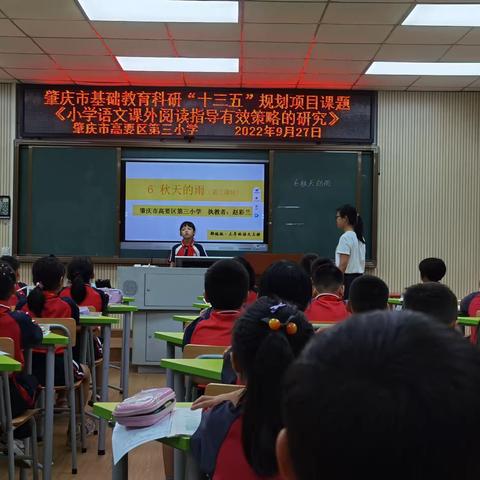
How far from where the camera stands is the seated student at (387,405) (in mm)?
438

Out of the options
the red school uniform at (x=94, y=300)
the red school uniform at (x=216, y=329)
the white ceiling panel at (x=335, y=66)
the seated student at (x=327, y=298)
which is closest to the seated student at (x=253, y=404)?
the red school uniform at (x=216, y=329)

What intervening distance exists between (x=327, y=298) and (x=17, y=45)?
395cm

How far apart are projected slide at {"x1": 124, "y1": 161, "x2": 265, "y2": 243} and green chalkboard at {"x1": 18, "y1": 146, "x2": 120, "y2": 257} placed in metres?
0.23

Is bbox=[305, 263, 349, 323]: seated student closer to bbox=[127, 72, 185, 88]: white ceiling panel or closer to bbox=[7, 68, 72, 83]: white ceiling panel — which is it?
bbox=[127, 72, 185, 88]: white ceiling panel

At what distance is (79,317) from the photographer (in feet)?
11.8

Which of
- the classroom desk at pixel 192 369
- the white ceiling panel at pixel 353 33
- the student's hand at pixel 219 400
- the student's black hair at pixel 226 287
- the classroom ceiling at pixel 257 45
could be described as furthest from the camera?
the white ceiling panel at pixel 353 33

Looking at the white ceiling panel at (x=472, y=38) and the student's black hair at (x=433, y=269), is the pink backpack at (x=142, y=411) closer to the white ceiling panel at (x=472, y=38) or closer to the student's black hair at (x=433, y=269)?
the student's black hair at (x=433, y=269)

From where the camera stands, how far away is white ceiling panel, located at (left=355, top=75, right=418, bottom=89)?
22.0 ft

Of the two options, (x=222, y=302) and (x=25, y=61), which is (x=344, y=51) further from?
(x=222, y=302)

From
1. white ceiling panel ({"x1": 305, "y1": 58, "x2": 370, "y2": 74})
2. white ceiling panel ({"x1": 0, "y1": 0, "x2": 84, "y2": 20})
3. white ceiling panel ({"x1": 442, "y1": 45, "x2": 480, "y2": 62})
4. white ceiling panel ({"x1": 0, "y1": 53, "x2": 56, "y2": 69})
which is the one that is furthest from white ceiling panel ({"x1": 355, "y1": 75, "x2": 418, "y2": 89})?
white ceiling panel ({"x1": 0, "y1": 53, "x2": 56, "y2": 69})

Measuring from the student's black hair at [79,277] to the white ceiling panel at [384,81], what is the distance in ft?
11.8

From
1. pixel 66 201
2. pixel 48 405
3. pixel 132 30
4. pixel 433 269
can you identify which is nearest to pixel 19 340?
pixel 48 405

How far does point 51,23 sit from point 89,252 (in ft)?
8.66

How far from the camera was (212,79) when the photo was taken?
6.89m
